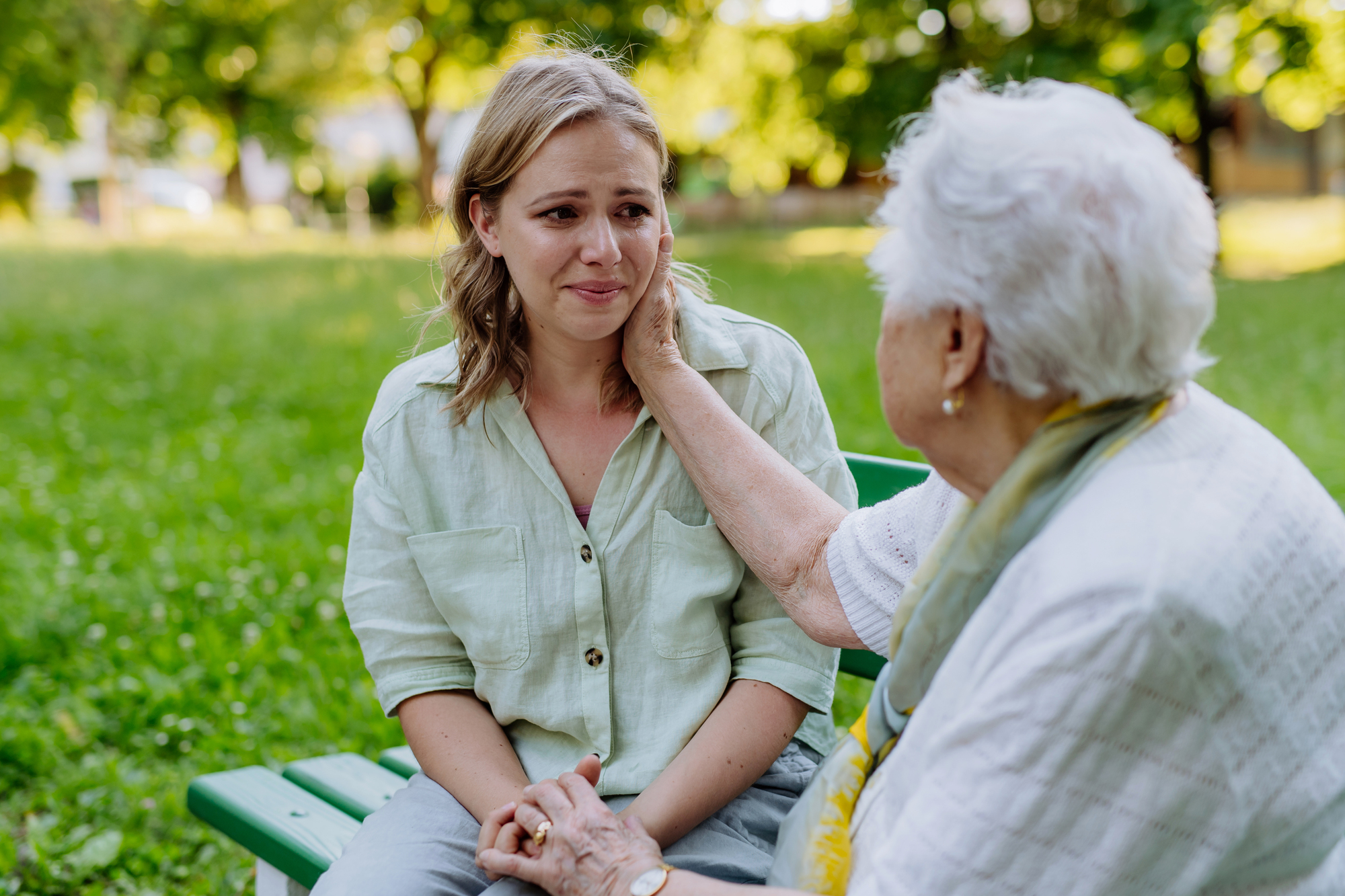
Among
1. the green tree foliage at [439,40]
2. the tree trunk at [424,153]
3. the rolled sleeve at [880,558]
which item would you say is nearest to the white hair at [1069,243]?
the rolled sleeve at [880,558]

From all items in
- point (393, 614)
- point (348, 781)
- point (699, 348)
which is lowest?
point (348, 781)

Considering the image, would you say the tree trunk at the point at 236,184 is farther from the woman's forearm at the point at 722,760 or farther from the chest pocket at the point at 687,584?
the woman's forearm at the point at 722,760

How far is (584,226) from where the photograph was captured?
2.12 m

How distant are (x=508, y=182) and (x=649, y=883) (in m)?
1.25

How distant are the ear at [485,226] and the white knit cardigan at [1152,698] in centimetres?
127

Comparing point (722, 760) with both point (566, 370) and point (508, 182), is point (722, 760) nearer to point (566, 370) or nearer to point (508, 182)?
point (566, 370)

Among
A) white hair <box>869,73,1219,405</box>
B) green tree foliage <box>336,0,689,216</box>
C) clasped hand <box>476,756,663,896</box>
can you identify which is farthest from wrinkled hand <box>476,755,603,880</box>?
green tree foliage <box>336,0,689,216</box>

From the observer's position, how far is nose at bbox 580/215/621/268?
2092 mm

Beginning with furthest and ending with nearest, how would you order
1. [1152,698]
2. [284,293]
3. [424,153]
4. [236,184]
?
[236,184] < [424,153] < [284,293] < [1152,698]

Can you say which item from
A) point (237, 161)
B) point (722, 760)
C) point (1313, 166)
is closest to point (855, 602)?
point (722, 760)

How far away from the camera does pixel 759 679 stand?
218 centimetres

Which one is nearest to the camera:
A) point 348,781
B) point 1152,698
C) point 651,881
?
point 1152,698

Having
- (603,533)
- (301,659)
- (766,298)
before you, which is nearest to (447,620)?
(603,533)

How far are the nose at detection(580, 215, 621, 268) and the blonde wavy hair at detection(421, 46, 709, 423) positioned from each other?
0.17 metres
